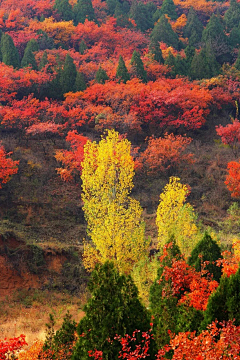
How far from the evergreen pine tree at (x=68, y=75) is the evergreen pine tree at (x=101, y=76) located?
2.94 m

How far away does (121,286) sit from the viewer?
9.97 metres

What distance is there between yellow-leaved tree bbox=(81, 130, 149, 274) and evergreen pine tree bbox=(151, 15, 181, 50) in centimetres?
4016

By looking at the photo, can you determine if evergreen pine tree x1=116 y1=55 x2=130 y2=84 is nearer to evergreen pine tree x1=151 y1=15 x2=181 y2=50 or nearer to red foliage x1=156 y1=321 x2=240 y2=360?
evergreen pine tree x1=151 y1=15 x2=181 y2=50

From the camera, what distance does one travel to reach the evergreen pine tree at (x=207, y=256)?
51.7ft

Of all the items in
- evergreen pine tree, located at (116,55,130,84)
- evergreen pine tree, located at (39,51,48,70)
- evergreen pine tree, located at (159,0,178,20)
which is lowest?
evergreen pine tree, located at (116,55,130,84)

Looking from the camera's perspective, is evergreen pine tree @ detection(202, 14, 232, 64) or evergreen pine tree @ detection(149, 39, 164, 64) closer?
evergreen pine tree @ detection(149, 39, 164, 64)

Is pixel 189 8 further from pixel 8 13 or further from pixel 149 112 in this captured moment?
pixel 149 112

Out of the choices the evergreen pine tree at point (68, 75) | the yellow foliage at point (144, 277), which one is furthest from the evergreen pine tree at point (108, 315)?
the evergreen pine tree at point (68, 75)

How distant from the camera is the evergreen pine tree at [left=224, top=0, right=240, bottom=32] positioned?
64.6 meters

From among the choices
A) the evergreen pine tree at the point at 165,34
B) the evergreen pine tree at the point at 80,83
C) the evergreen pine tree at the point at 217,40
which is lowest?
the evergreen pine tree at the point at 80,83

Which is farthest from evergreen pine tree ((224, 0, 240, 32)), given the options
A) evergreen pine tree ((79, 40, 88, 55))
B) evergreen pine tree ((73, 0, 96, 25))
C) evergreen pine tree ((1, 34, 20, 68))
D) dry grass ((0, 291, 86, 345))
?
dry grass ((0, 291, 86, 345))

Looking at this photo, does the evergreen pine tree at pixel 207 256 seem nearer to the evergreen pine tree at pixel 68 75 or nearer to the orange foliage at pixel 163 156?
the orange foliage at pixel 163 156

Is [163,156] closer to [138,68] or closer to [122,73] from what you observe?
[122,73]

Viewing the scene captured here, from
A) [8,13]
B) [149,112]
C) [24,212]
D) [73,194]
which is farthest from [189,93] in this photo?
[8,13]
